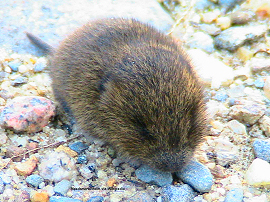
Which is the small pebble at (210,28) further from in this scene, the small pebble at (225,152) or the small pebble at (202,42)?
the small pebble at (225,152)

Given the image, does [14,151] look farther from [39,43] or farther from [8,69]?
[39,43]

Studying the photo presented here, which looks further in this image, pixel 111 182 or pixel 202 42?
pixel 202 42

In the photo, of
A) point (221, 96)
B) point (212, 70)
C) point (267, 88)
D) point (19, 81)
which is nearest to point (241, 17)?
point (212, 70)

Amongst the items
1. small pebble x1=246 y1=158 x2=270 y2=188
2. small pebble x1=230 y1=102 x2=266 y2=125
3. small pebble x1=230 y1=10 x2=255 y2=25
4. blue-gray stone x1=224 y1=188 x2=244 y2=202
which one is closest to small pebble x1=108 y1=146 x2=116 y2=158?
blue-gray stone x1=224 y1=188 x2=244 y2=202

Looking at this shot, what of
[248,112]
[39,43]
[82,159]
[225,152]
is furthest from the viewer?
[39,43]

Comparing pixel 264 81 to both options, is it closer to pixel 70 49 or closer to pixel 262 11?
pixel 262 11

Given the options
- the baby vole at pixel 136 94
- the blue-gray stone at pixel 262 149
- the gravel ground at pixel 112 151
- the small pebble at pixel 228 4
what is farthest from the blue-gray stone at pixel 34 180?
the small pebble at pixel 228 4
